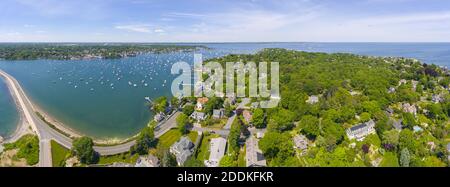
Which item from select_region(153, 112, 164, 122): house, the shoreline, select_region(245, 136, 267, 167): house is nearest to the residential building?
select_region(245, 136, 267, 167): house

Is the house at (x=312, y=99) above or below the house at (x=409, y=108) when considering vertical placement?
above

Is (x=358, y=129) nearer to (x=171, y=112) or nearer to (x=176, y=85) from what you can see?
(x=171, y=112)

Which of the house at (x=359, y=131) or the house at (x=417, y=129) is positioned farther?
the house at (x=417, y=129)

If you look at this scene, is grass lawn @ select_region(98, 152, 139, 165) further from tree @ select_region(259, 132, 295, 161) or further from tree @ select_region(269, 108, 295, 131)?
tree @ select_region(269, 108, 295, 131)

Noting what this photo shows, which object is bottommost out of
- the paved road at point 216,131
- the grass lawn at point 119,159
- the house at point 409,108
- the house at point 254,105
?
the grass lawn at point 119,159

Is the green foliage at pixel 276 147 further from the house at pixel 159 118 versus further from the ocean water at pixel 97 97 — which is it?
the ocean water at pixel 97 97

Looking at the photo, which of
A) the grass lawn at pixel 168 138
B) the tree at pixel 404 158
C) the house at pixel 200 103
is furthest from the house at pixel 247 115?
the tree at pixel 404 158

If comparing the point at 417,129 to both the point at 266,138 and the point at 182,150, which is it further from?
the point at 182,150

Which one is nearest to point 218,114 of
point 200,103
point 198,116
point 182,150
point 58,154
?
point 198,116

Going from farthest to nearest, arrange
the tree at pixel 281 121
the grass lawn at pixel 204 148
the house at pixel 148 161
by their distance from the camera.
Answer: the tree at pixel 281 121 < the grass lawn at pixel 204 148 < the house at pixel 148 161
